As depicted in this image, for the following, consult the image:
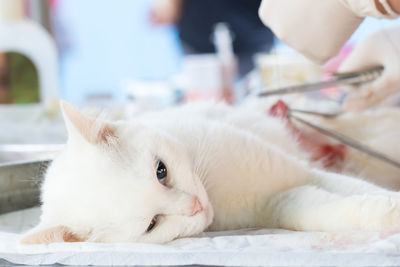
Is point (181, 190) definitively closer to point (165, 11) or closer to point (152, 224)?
point (152, 224)

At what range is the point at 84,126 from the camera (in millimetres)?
865

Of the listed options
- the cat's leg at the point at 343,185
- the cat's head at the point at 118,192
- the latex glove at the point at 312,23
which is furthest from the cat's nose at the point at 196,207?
the latex glove at the point at 312,23

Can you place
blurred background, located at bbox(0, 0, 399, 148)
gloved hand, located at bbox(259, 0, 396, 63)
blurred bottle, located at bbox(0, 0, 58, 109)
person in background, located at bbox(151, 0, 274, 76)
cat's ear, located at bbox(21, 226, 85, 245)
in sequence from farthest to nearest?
1. person in background, located at bbox(151, 0, 274, 76)
2. blurred bottle, located at bbox(0, 0, 58, 109)
3. blurred background, located at bbox(0, 0, 399, 148)
4. gloved hand, located at bbox(259, 0, 396, 63)
5. cat's ear, located at bbox(21, 226, 85, 245)

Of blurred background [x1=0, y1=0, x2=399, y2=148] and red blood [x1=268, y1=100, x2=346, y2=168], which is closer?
red blood [x1=268, y1=100, x2=346, y2=168]

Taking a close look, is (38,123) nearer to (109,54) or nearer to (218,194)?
(218,194)

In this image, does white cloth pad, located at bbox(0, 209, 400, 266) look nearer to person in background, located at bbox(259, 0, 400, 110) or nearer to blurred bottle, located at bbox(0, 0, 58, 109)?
person in background, located at bbox(259, 0, 400, 110)

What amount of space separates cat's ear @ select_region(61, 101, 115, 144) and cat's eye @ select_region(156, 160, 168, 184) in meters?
0.11

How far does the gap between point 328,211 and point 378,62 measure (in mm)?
568

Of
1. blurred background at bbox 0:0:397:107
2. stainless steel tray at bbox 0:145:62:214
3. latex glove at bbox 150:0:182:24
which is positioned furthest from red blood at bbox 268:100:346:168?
latex glove at bbox 150:0:182:24

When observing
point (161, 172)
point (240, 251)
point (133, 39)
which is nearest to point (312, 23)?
point (161, 172)

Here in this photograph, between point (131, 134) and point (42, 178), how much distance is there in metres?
0.22

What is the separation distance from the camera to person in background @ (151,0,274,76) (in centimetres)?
359

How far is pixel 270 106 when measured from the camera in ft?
4.78

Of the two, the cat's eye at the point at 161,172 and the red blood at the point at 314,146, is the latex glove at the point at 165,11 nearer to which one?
the red blood at the point at 314,146
